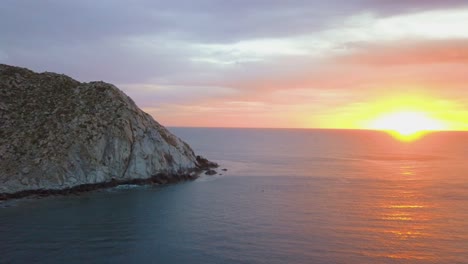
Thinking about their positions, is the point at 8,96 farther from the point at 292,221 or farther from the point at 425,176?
the point at 425,176

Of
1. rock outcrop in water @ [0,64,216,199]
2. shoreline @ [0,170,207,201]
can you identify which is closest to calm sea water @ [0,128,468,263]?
shoreline @ [0,170,207,201]

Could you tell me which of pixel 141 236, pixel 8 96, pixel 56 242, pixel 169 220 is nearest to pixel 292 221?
pixel 169 220

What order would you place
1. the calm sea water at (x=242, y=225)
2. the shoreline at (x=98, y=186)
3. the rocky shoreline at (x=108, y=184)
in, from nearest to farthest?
the calm sea water at (x=242, y=225) < the shoreline at (x=98, y=186) < the rocky shoreline at (x=108, y=184)

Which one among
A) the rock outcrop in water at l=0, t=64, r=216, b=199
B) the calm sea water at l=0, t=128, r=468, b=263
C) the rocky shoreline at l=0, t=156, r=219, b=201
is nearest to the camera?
the calm sea water at l=0, t=128, r=468, b=263

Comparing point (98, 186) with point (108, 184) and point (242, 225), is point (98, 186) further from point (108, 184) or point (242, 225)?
point (242, 225)

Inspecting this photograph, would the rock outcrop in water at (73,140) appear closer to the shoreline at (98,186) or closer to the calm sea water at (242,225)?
the shoreline at (98,186)

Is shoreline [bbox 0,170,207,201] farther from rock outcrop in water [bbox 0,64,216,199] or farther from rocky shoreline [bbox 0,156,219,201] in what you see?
rock outcrop in water [bbox 0,64,216,199]

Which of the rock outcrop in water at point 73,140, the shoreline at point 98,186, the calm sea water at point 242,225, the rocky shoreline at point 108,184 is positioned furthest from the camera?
the rock outcrop in water at point 73,140

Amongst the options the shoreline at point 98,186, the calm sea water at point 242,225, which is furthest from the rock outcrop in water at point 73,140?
the calm sea water at point 242,225
